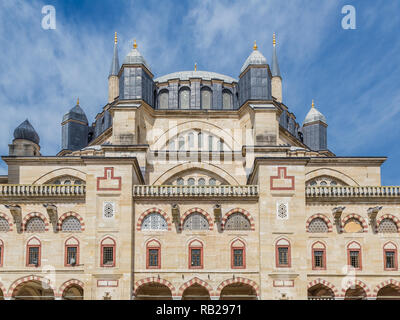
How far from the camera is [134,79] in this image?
45062mm

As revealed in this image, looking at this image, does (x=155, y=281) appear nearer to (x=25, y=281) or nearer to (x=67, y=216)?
(x=67, y=216)

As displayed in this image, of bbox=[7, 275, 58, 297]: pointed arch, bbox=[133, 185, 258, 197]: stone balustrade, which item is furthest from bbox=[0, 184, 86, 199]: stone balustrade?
bbox=[7, 275, 58, 297]: pointed arch

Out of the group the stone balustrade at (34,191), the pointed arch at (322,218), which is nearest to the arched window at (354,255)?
the pointed arch at (322,218)

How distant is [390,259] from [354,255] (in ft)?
7.63

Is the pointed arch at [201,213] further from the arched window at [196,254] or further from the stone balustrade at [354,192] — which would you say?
the stone balustrade at [354,192]

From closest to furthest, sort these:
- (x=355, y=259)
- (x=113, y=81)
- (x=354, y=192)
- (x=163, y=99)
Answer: (x=355, y=259)
(x=354, y=192)
(x=163, y=99)
(x=113, y=81)

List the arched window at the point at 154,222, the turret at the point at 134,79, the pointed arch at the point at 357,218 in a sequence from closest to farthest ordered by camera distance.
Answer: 1. the arched window at the point at 154,222
2. the pointed arch at the point at 357,218
3. the turret at the point at 134,79

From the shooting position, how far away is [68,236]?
3547cm

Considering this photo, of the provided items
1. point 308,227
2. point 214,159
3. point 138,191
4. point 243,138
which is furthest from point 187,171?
point 308,227

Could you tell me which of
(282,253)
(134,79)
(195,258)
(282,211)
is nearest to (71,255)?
(195,258)

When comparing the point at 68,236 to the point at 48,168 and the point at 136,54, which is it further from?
the point at 136,54

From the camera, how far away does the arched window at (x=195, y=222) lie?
1411 inches

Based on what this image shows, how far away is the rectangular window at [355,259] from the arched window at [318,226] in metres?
2.19

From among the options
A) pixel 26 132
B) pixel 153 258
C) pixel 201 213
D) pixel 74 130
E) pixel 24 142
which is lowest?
pixel 153 258
